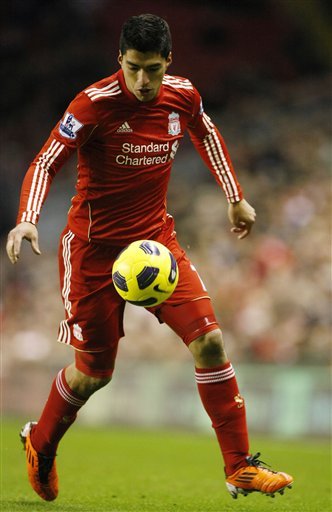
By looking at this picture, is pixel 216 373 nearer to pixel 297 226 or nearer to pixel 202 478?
pixel 202 478

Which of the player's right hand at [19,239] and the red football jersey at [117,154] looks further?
the red football jersey at [117,154]

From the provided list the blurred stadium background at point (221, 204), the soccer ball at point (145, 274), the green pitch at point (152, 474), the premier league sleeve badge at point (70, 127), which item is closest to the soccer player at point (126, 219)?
the premier league sleeve badge at point (70, 127)

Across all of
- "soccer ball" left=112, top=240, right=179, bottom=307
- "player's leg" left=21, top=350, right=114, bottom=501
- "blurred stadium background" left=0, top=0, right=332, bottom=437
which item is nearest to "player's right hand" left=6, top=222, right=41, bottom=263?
"soccer ball" left=112, top=240, right=179, bottom=307

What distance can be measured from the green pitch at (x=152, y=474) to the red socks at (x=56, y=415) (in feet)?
1.18

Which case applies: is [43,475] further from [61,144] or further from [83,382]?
[61,144]

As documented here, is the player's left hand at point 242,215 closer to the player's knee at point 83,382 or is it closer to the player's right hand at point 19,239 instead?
the player's knee at point 83,382

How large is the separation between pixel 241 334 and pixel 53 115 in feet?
27.2

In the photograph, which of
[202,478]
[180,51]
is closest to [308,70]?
[180,51]

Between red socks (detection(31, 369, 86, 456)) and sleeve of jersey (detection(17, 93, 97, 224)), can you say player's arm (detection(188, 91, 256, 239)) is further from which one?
red socks (detection(31, 369, 86, 456))

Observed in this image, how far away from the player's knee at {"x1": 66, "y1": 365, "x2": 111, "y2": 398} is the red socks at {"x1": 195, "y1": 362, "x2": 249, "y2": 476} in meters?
0.69

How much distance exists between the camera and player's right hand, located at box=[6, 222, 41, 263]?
533cm

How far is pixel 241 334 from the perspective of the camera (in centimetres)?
1420

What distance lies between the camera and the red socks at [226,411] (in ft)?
19.5

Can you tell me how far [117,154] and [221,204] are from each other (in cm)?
1065
